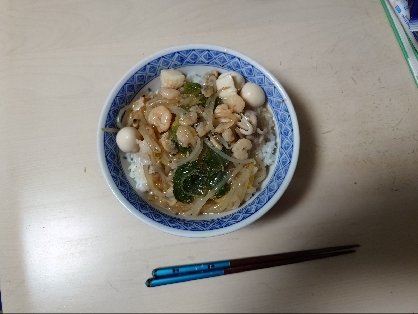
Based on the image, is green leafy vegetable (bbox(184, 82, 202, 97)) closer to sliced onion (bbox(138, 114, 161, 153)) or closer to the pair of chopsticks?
sliced onion (bbox(138, 114, 161, 153))

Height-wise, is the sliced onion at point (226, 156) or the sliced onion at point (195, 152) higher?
the sliced onion at point (195, 152)

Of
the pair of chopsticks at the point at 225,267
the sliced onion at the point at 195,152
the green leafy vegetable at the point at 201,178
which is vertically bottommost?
the pair of chopsticks at the point at 225,267

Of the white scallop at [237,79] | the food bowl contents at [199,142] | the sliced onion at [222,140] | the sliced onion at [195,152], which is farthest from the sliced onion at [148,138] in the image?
the white scallop at [237,79]

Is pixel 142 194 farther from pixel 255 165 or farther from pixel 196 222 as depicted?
pixel 255 165

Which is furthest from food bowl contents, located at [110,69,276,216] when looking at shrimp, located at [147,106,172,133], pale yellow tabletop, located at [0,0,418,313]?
pale yellow tabletop, located at [0,0,418,313]

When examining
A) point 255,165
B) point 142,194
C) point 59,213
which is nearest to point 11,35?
point 59,213

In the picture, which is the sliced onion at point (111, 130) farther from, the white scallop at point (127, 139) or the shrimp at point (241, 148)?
the shrimp at point (241, 148)
